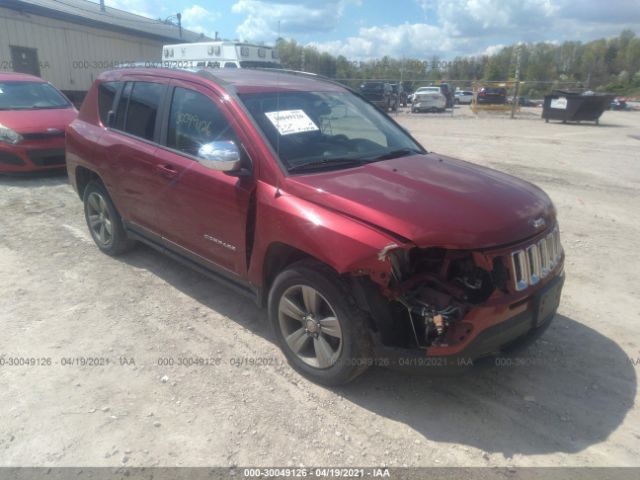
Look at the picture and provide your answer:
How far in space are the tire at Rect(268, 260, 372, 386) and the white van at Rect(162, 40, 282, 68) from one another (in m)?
14.1

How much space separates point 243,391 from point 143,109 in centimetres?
272

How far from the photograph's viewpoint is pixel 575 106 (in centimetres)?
2123

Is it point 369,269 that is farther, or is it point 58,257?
point 58,257

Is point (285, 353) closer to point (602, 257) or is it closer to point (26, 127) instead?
point (602, 257)

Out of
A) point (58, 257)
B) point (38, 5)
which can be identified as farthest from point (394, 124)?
point (38, 5)

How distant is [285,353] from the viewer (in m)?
3.35

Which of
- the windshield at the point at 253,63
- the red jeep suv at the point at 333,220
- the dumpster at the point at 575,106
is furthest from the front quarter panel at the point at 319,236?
the dumpster at the point at 575,106

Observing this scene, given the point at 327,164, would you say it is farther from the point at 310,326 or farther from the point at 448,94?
the point at 448,94

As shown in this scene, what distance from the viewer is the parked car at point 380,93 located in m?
27.0

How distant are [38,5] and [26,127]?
13019mm

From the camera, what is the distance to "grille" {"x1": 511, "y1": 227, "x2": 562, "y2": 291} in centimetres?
275

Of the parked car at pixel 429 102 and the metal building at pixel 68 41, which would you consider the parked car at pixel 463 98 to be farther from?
the metal building at pixel 68 41

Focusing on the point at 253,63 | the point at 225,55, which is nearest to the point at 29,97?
the point at 225,55

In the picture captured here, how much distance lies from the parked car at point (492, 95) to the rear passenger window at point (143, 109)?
30381 mm
